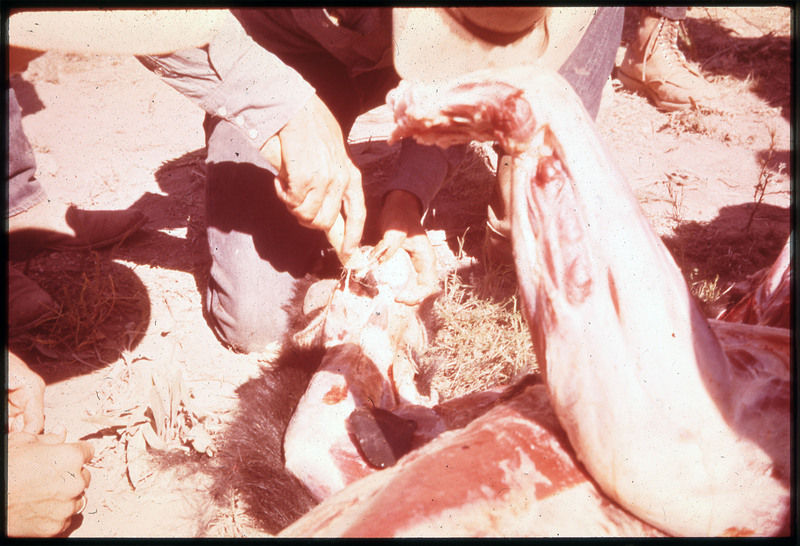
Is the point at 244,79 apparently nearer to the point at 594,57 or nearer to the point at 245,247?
the point at 245,247

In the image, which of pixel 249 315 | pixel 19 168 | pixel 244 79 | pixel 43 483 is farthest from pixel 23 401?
pixel 244 79

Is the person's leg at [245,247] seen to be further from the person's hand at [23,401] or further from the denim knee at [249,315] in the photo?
the person's hand at [23,401]

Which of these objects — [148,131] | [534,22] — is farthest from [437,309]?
[148,131]

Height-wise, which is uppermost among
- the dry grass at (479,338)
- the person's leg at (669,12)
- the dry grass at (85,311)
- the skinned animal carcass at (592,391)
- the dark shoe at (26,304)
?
the person's leg at (669,12)

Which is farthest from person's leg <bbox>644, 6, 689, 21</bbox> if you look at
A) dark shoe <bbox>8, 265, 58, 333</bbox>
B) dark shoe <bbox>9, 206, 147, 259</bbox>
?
dark shoe <bbox>8, 265, 58, 333</bbox>

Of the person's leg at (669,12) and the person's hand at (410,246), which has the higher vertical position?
the person's leg at (669,12)

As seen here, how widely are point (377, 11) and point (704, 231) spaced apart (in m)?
1.99

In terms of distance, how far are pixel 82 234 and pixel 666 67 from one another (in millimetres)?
3927

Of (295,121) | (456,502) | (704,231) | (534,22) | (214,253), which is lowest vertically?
(214,253)

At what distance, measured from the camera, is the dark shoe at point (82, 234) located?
2840mm

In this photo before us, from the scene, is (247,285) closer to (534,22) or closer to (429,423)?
(429,423)

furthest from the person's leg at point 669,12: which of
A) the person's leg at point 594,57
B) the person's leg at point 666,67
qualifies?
the person's leg at point 594,57

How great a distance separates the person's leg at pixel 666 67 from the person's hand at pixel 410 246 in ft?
8.25

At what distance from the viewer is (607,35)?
2666mm
